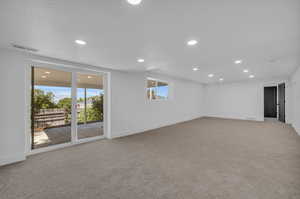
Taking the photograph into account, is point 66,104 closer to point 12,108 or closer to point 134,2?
point 12,108

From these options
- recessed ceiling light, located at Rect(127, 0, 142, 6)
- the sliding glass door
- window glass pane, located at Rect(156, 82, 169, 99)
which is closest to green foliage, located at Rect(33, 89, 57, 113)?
the sliding glass door

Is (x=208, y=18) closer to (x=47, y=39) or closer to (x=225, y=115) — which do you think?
(x=47, y=39)

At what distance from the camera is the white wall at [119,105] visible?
8.61 feet

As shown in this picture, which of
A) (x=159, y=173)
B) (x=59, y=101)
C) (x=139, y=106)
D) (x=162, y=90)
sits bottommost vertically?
(x=159, y=173)

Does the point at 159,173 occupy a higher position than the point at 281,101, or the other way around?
the point at 281,101

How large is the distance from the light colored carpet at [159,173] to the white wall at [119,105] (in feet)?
2.09

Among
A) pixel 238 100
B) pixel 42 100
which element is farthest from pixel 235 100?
pixel 42 100

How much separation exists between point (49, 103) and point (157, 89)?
400cm

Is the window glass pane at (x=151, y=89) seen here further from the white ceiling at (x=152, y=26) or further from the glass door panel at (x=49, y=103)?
the glass door panel at (x=49, y=103)

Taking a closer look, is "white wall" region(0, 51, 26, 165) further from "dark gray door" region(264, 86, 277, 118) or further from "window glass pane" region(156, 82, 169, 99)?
"dark gray door" region(264, 86, 277, 118)

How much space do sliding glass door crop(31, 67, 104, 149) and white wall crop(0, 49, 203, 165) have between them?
32 centimetres

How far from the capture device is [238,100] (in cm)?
803

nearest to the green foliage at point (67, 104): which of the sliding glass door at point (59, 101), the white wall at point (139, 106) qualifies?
the sliding glass door at point (59, 101)

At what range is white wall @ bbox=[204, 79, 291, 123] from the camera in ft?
23.9
